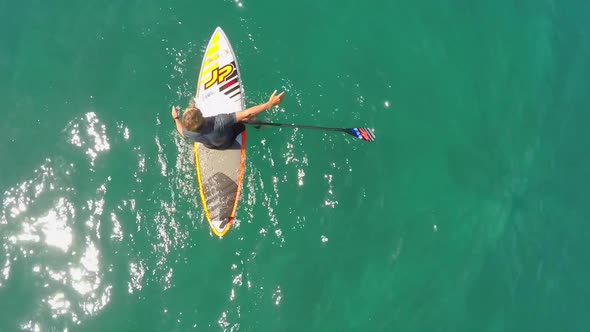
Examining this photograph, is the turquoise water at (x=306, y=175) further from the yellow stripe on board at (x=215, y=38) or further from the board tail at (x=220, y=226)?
the yellow stripe on board at (x=215, y=38)

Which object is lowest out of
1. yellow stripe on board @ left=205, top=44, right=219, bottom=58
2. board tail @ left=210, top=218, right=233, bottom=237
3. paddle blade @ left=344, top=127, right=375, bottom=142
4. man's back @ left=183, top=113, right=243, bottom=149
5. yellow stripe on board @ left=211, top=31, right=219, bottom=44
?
board tail @ left=210, top=218, right=233, bottom=237

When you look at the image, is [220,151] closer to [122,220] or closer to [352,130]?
[122,220]

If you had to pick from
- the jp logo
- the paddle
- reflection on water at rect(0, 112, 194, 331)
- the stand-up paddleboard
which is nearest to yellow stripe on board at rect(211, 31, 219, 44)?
the stand-up paddleboard

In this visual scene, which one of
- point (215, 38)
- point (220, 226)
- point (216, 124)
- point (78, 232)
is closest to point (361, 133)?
point (216, 124)

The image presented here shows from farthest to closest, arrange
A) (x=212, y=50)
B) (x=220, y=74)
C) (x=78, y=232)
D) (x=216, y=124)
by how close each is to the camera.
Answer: (x=212, y=50) < (x=220, y=74) < (x=78, y=232) < (x=216, y=124)

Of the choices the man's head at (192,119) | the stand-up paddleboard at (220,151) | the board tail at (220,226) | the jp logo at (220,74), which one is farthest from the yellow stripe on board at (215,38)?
the board tail at (220,226)

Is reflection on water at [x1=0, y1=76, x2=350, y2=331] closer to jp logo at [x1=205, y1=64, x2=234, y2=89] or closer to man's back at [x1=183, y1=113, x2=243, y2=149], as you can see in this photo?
man's back at [x1=183, y1=113, x2=243, y2=149]

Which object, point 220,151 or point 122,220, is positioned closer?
point 122,220
